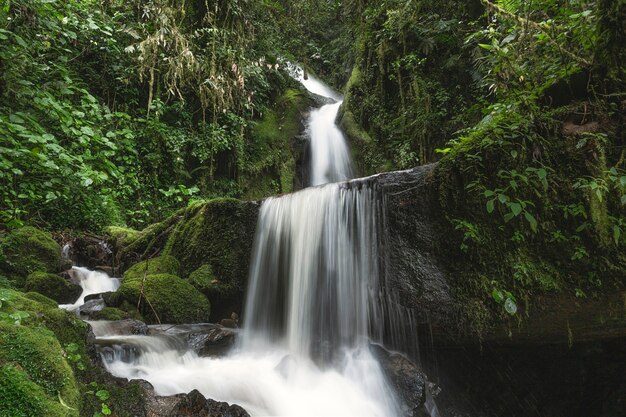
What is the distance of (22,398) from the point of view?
1597mm

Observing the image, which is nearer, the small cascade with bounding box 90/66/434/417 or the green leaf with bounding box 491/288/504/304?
the green leaf with bounding box 491/288/504/304

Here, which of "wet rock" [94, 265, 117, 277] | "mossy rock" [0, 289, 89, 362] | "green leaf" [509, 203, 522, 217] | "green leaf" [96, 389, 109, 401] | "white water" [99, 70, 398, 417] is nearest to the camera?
"green leaf" [96, 389, 109, 401]

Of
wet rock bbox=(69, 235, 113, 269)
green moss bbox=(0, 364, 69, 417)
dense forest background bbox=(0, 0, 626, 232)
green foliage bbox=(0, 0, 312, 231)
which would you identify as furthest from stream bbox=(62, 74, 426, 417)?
green foliage bbox=(0, 0, 312, 231)

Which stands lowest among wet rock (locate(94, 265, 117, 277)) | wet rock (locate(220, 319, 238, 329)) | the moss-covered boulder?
wet rock (locate(220, 319, 238, 329))

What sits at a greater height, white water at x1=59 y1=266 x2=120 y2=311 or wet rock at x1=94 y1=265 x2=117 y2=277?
wet rock at x1=94 y1=265 x2=117 y2=277

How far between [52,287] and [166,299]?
1730 millimetres

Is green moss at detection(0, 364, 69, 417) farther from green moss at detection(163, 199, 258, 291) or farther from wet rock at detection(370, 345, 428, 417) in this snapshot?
green moss at detection(163, 199, 258, 291)

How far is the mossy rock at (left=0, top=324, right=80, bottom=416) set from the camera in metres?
1.62

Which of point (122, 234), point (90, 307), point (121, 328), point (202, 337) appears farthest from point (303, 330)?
point (122, 234)

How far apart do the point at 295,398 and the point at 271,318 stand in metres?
1.70

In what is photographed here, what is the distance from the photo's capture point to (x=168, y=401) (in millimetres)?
2701

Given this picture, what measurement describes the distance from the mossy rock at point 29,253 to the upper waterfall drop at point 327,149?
7022 mm

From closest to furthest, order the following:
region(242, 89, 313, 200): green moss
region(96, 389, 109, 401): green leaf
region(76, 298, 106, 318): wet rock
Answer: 1. region(96, 389, 109, 401): green leaf
2. region(76, 298, 106, 318): wet rock
3. region(242, 89, 313, 200): green moss

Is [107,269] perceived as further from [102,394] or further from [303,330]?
[102,394]
